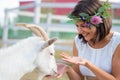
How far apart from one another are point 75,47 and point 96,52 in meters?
0.27

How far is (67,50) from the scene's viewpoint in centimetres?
682

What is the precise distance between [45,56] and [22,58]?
0.77ft

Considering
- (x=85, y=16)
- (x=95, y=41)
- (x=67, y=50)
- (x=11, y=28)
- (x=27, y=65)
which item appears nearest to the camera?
(x=85, y=16)

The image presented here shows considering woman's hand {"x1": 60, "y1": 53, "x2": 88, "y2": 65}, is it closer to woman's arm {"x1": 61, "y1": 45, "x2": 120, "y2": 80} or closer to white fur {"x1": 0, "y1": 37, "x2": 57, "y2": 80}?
woman's arm {"x1": 61, "y1": 45, "x2": 120, "y2": 80}

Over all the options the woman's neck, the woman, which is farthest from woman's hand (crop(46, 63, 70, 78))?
the woman's neck

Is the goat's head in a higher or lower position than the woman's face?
lower

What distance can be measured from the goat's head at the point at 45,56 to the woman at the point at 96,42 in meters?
0.24

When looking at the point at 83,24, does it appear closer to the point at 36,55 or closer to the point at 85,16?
the point at 85,16

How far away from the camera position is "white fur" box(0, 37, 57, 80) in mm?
3217

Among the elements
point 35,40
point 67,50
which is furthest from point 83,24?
point 67,50

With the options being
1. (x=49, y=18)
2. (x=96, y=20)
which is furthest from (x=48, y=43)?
(x=49, y=18)

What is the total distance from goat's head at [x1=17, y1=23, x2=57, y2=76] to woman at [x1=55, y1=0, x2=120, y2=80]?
9.4 inches

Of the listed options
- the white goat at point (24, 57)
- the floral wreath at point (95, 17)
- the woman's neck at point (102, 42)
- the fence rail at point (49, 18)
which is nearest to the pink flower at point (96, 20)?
the floral wreath at point (95, 17)

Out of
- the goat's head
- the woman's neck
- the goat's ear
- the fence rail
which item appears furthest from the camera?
the fence rail
